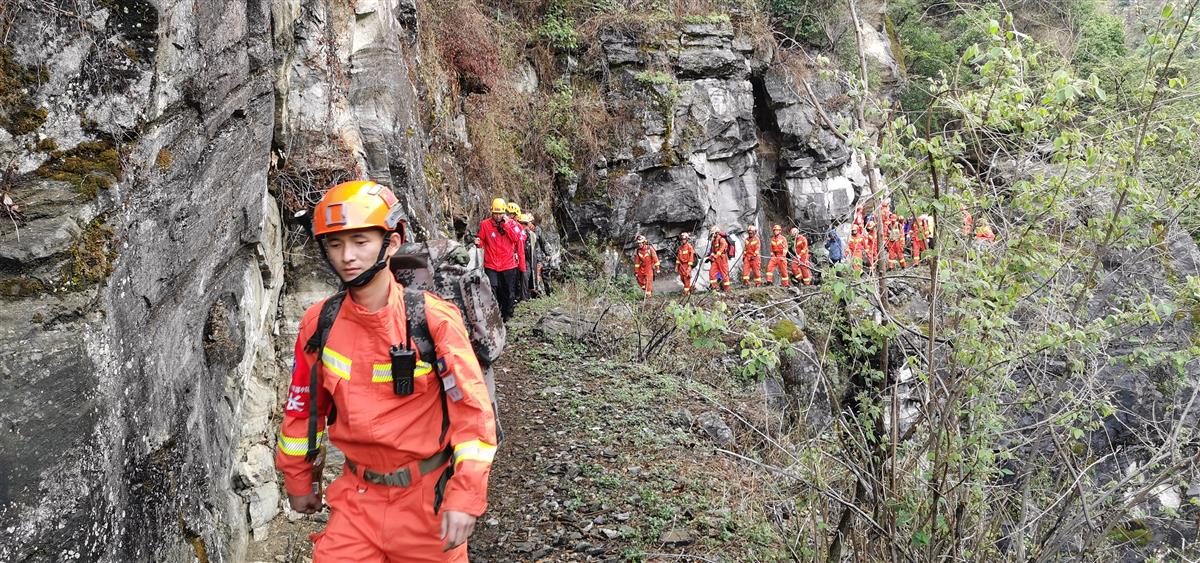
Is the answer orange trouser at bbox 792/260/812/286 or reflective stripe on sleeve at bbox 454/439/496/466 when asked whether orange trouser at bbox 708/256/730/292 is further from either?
reflective stripe on sleeve at bbox 454/439/496/466

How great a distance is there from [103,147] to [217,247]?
1.11 m

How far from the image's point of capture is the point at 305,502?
2875 millimetres

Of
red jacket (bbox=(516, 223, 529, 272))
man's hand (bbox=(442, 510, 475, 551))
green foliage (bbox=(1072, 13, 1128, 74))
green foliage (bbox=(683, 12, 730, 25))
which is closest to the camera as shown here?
man's hand (bbox=(442, 510, 475, 551))

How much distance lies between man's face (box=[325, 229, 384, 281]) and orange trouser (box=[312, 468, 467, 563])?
80cm

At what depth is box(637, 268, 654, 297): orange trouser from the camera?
16828mm

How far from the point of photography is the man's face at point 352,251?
2688mm

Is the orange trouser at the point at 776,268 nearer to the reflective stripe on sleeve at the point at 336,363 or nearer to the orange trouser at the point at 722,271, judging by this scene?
the orange trouser at the point at 722,271

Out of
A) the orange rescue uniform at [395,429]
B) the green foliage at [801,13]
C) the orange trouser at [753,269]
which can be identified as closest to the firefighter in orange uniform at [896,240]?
the orange rescue uniform at [395,429]

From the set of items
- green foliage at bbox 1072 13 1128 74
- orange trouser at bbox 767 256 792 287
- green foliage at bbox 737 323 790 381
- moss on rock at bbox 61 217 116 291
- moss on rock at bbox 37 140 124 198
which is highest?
green foliage at bbox 1072 13 1128 74

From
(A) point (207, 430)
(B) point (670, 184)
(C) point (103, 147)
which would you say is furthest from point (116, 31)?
(B) point (670, 184)

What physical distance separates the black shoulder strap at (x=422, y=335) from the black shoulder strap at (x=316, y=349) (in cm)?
28

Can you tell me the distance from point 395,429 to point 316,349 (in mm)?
451

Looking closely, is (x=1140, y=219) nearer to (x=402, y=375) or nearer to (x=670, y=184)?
(x=402, y=375)

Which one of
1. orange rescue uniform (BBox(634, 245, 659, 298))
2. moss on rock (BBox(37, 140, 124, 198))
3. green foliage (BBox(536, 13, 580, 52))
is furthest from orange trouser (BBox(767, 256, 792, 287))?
moss on rock (BBox(37, 140, 124, 198))
